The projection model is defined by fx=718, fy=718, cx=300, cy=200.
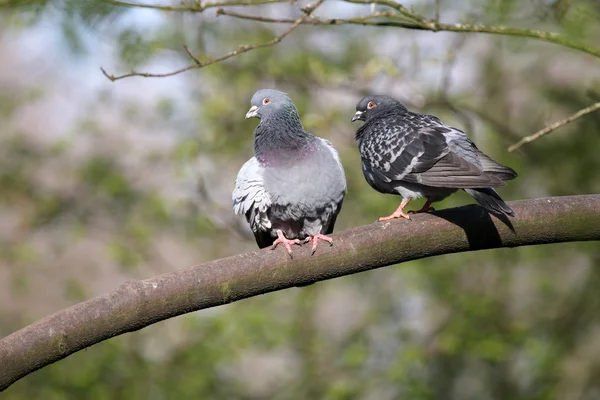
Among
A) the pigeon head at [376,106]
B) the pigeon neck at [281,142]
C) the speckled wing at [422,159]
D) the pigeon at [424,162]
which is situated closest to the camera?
the pigeon at [424,162]

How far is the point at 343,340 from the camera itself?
32.4 feet

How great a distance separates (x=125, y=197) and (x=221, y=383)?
2921 millimetres

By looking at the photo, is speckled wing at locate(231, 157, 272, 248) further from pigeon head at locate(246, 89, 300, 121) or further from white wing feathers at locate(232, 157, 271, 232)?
pigeon head at locate(246, 89, 300, 121)

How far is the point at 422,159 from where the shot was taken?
16.3ft

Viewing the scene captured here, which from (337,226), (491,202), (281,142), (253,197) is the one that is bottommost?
(337,226)

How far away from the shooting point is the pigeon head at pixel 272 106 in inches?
216

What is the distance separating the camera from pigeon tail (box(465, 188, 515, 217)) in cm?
405

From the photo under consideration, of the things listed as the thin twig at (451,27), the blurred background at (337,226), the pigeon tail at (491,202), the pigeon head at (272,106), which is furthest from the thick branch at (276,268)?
the blurred background at (337,226)

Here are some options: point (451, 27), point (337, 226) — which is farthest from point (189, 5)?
point (337, 226)

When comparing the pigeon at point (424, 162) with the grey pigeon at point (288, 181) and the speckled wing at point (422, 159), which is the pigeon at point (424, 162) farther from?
the grey pigeon at point (288, 181)

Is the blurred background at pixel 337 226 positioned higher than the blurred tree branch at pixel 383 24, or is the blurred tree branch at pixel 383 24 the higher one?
the blurred tree branch at pixel 383 24

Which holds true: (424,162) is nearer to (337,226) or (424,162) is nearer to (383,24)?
(383,24)

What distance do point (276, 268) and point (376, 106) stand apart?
2609 millimetres

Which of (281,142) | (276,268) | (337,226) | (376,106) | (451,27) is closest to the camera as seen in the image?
(276,268)
